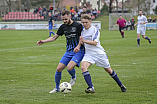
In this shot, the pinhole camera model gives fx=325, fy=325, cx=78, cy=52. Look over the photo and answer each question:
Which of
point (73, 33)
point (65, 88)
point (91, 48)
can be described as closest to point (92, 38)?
point (91, 48)

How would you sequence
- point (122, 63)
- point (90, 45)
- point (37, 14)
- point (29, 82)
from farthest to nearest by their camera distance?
point (37, 14) → point (122, 63) → point (29, 82) → point (90, 45)

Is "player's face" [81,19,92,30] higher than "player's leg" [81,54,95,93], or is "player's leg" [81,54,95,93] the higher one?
"player's face" [81,19,92,30]

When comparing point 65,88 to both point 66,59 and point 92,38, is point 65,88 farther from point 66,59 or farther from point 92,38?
point 92,38

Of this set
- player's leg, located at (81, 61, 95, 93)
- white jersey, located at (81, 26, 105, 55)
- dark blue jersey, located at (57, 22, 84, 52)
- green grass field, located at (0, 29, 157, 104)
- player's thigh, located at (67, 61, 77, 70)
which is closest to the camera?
green grass field, located at (0, 29, 157, 104)

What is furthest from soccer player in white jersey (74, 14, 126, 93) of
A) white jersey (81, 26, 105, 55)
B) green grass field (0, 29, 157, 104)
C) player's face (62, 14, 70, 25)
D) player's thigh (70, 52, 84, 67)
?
green grass field (0, 29, 157, 104)

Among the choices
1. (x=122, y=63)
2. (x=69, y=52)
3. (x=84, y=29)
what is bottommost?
(x=122, y=63)

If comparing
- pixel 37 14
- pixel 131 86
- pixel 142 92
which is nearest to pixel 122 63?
pixel 131 86

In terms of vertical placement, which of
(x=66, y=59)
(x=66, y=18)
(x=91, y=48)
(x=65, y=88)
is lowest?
(x=65, y=88)

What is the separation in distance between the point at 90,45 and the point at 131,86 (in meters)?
1.74

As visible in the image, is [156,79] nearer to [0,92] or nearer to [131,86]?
[131,86]

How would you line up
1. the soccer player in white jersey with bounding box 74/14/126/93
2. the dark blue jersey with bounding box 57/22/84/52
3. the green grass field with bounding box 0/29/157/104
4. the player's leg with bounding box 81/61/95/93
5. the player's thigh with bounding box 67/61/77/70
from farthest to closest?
the dark blue jersey with bounding box 57/22/84/52 < the player's thigh with bounding box 67/61/77/70 < the soccer player in white jersey with bounding box 74/14/126/93 < the player's leg with bounding box 81/61/95/93 < the green grass field with bounding box 0/29/157/104

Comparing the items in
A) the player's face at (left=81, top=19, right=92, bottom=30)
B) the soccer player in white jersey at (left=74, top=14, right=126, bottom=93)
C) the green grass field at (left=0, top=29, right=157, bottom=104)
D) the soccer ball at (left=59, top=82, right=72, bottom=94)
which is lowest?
the green grass field at (left=0, top=29, right=157, bottom=104)

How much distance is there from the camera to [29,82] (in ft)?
29.1

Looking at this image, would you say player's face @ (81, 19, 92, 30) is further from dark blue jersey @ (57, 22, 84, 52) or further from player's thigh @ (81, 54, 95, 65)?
player's thigh @ (81, 54, 95, 65)
